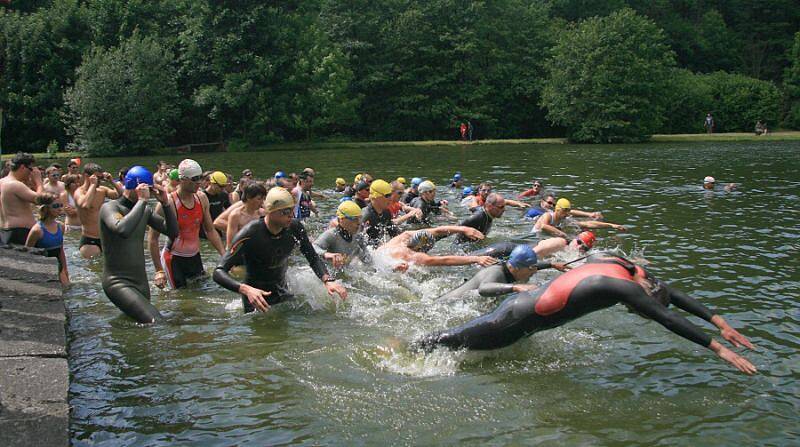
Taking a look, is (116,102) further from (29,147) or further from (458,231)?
(458,231)

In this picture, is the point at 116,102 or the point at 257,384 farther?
the point at 116,102

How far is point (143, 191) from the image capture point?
289 inches

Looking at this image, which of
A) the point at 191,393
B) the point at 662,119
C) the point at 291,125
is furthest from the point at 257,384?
the point at 662,119

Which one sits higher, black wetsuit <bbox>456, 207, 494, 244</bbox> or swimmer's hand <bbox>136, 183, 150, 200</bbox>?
swimmer's hand <bbox>136, 183, 150, 200</bbox>

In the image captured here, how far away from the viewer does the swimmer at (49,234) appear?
875cm

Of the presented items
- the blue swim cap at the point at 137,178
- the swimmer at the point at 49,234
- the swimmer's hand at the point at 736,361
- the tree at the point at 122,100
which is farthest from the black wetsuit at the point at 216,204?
the tree at the point at 122,100

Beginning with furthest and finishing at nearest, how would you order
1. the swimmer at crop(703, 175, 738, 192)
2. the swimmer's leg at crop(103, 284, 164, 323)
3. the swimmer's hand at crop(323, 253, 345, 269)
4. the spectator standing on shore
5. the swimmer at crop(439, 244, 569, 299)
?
the spectator standing on shore, the swimmer at crop(703, 175, 738, 192), the swimmer's hand at crop(323, 253, 345, 269), the swimmer's leg at crop(103, 284, 164, 323), the swimmer at crop(439, 244, 569, 299)

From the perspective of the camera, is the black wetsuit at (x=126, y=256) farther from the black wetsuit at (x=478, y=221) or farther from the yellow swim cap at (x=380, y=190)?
the black wetsuit at (x=478, y=221)

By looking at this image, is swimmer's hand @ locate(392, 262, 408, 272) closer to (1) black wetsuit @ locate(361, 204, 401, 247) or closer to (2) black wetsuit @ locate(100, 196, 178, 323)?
(1) black wetsuit @ locate(361, 204, 401, 247)

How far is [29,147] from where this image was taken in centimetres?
4547

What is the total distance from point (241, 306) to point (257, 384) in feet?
8.43

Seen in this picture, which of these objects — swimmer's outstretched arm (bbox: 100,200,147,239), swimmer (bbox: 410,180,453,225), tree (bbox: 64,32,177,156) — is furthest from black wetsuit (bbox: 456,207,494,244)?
tree (bbox: 64,32,177,156)

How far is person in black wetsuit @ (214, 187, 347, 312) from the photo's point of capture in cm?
727

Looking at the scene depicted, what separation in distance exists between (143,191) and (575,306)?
4.71 meters
